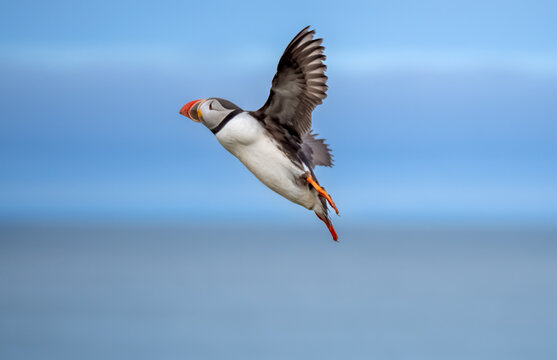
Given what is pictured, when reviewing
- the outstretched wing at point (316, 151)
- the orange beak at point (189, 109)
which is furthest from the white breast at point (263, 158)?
the outstretched wing at point (316, 151)

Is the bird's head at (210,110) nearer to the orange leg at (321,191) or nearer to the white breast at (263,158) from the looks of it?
the white breast at (263,158)

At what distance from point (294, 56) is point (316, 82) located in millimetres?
140

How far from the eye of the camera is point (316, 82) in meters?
2.44

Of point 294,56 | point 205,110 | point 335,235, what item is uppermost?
point 294,56

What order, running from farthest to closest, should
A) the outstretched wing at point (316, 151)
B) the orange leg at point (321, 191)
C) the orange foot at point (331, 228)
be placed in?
the outstretched wing at point (316, 151) → the orange foot at point (331, 228) → the orange leg at point (321, 191)

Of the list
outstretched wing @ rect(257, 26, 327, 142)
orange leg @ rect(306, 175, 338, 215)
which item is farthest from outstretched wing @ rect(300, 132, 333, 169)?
orange leg @ rect(306, 175, 338, 215)

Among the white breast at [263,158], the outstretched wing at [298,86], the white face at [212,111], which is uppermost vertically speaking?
the outstretched wing at [298,86]

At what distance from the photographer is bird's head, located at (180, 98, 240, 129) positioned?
2379 mm

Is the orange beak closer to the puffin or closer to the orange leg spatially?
the puffin

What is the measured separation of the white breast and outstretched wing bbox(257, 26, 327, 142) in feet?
0.37

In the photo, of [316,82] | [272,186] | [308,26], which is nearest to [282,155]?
[272,186]

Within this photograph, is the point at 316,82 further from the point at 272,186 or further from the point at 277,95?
the point at 272,186

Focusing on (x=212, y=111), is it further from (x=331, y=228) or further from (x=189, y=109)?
(x=331, y=228)

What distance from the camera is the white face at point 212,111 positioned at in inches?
93.6
